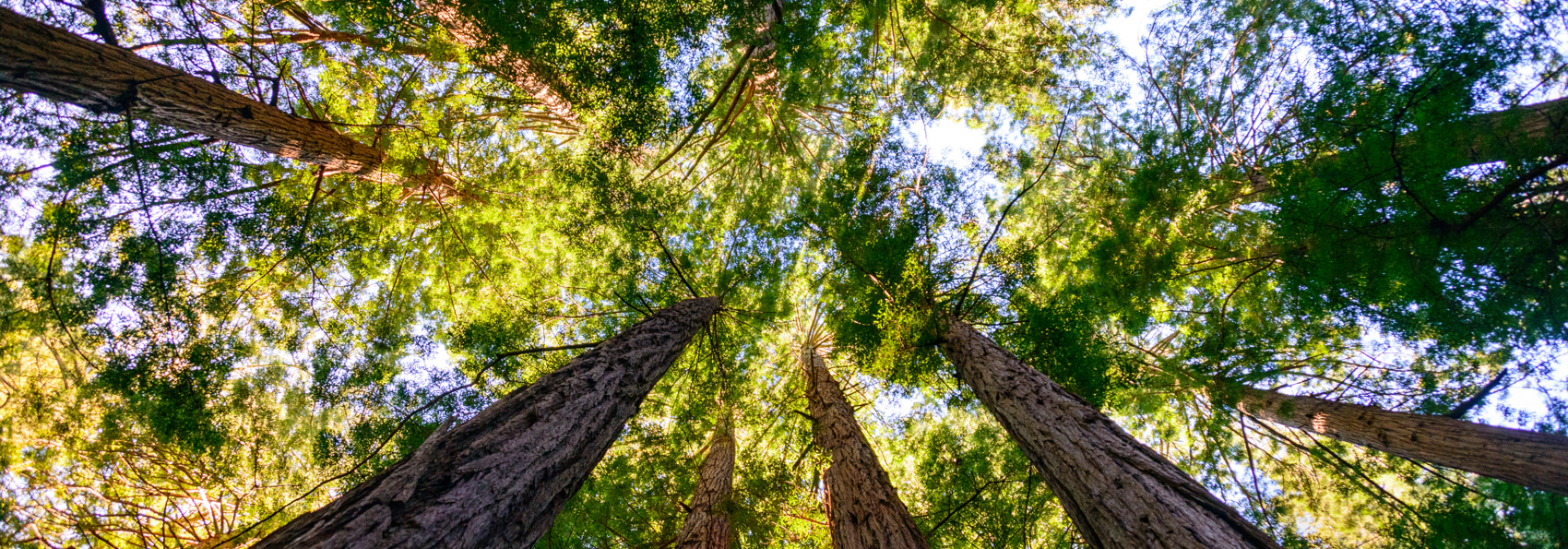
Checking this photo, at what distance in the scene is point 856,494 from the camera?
441 centimetres

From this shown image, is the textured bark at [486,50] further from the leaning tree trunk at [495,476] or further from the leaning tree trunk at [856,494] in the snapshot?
the leaning tree trunk at [856,494]

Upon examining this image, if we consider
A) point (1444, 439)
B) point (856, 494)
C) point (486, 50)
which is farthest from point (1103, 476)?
point (486, 50)

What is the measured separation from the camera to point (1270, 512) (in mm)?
5355

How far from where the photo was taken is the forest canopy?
3.23 metres

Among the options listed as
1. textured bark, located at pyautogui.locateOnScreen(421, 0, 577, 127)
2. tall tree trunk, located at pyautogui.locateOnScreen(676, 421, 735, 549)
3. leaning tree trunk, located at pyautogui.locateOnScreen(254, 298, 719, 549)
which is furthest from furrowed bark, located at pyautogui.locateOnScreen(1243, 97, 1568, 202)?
textured bark, located at pyautogui.locateOnScreen(421, 0, 577, 127)

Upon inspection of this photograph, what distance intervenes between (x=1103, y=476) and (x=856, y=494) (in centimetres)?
221

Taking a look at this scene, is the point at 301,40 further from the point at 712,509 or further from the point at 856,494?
the point at 856,494

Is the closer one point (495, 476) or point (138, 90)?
point (495, 476)

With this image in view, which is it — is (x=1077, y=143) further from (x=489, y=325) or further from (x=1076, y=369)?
(x=489, y=325)

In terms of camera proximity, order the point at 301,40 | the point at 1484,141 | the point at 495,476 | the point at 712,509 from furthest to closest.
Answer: the point at 301,40 < the point at 712,509 < the point at 1484,141 < the point at 495,476

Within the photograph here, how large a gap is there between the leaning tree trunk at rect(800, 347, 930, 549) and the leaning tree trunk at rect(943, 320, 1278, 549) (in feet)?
3.97

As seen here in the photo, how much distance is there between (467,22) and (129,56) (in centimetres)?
221

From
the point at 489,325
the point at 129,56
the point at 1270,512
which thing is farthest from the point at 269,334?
the point at 1270,512

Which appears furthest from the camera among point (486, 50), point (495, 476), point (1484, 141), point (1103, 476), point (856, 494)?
point (856, 494)
